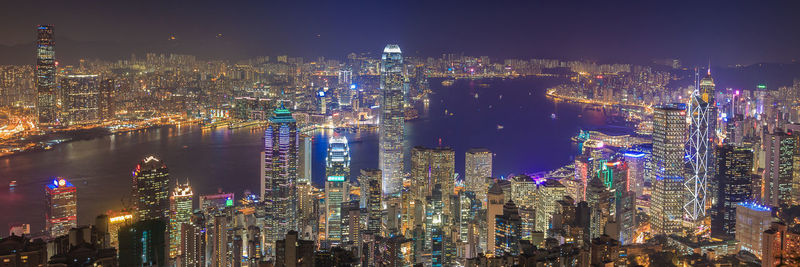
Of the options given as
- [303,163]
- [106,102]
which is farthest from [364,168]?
[106,102]

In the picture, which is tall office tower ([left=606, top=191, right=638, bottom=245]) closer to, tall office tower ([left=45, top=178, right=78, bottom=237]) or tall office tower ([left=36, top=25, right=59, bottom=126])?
tall office tower ([left=45, top=178, right=78, bottom=237])

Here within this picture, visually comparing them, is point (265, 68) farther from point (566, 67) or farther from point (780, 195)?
point (566, 67)

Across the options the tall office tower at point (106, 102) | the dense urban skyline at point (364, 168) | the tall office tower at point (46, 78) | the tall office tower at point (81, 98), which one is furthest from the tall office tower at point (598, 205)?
the tall office tower at point (106, 102)

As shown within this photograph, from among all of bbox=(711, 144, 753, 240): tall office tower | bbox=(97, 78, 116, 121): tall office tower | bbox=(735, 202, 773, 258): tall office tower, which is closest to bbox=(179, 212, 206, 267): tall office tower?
bbox=(735, 202, 773, 258): tall office tower

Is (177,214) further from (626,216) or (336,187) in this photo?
(626,216)

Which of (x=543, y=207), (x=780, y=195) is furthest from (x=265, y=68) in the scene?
(x=780, y=195)

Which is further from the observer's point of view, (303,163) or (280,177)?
(303,163)
